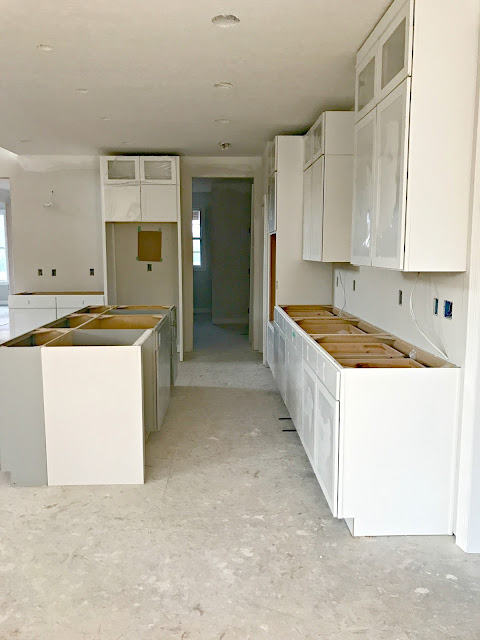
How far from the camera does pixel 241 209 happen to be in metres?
10.1

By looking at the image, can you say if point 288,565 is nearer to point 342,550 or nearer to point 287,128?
point 342,550

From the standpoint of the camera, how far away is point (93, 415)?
3.49 metres

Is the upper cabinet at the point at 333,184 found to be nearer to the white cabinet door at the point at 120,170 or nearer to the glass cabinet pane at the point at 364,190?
the glass cabinet pane at the point at 364,190

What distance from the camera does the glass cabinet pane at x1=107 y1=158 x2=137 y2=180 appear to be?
6.80m

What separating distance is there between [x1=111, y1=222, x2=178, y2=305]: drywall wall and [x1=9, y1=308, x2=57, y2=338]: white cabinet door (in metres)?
1.04

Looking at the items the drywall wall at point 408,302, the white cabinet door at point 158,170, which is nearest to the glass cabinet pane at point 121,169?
the white cabinet door at point 158,170

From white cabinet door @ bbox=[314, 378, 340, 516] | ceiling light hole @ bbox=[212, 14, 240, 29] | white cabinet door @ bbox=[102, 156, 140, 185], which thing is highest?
ceiling light hole @ bbox=[212, 14, 240, 29]

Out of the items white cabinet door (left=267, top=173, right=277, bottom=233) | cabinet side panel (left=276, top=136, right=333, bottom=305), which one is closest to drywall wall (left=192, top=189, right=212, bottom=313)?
white cabinet door (left=267, top=173, right=277, bottom=233)

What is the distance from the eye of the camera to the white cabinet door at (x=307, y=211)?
211 inches

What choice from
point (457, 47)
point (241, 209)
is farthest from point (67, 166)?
point (457, 47)

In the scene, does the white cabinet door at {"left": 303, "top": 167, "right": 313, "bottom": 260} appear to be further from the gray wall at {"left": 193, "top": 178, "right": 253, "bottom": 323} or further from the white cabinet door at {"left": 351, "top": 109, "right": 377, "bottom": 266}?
the gray wall at {"left": 193, "top": 178, "right": 253, "bottom": 323}

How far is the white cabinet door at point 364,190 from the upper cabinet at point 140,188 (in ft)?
12.0

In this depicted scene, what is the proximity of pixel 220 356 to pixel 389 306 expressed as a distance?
12.2 feet

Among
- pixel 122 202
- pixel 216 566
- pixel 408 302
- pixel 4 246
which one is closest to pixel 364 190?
pixel 408 302
